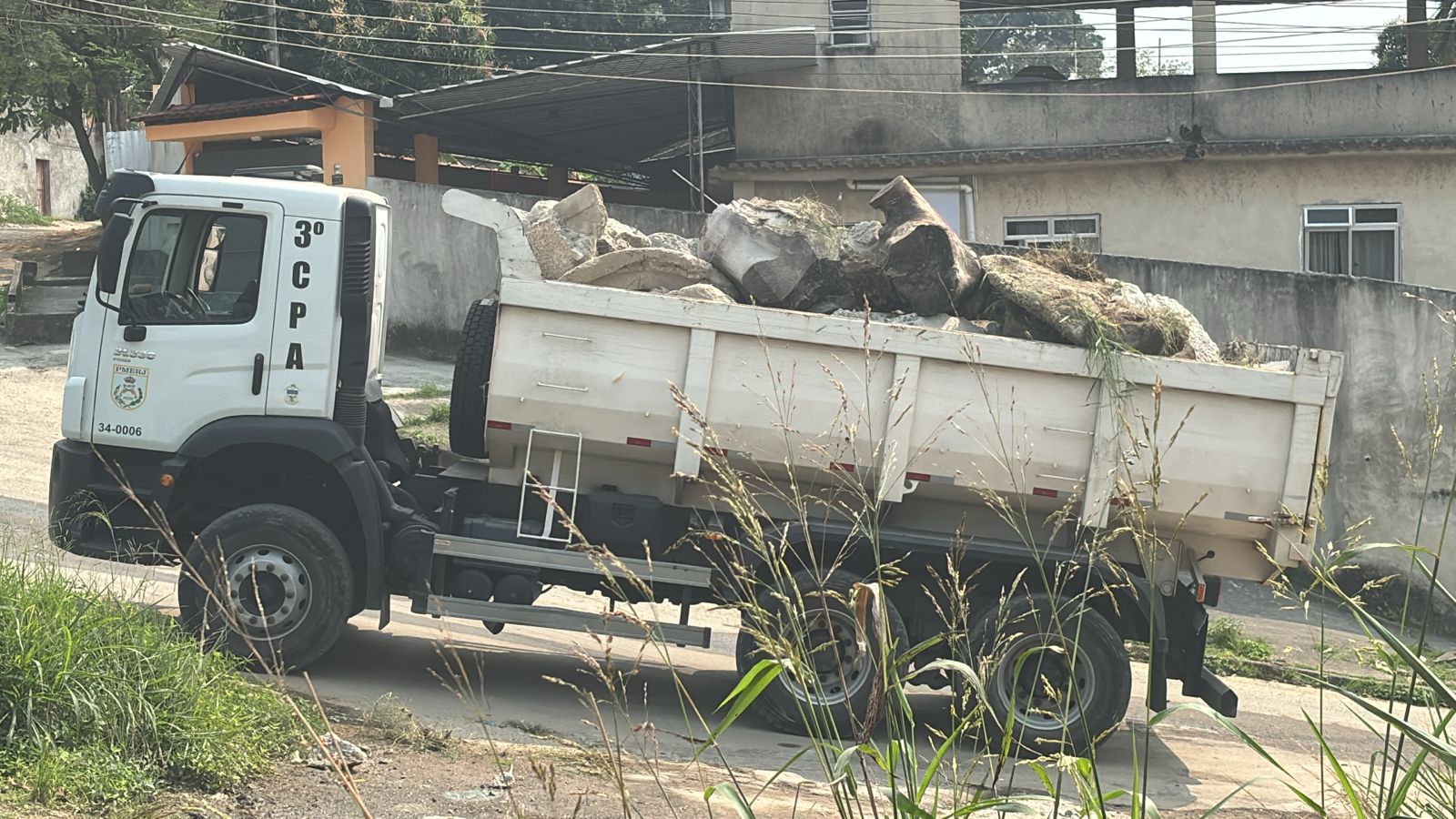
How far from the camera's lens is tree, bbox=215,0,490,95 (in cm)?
2612

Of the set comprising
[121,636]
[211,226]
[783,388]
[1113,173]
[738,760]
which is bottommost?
[738,760]

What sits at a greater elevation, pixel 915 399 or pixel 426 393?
pixel 426 393

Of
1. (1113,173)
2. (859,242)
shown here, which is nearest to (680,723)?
(859,242)

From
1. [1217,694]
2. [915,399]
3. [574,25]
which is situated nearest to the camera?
[915,399]

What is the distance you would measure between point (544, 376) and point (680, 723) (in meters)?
2.00

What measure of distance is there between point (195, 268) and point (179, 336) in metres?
0.37

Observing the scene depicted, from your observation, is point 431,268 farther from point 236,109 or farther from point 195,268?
point 195,268

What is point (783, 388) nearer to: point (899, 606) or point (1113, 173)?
point (899, 606)

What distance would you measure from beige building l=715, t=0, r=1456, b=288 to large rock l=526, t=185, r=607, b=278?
1178cm

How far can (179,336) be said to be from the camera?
23.3 feet

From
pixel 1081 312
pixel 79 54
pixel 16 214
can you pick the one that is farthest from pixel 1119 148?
pixel 16 214

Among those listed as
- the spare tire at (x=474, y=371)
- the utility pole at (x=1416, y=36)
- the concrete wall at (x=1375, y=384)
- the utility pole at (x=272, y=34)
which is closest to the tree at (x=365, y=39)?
the utility pole at (x=272, y=34)

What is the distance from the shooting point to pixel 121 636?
5.15 metres

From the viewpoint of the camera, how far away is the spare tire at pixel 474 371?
7309mm
